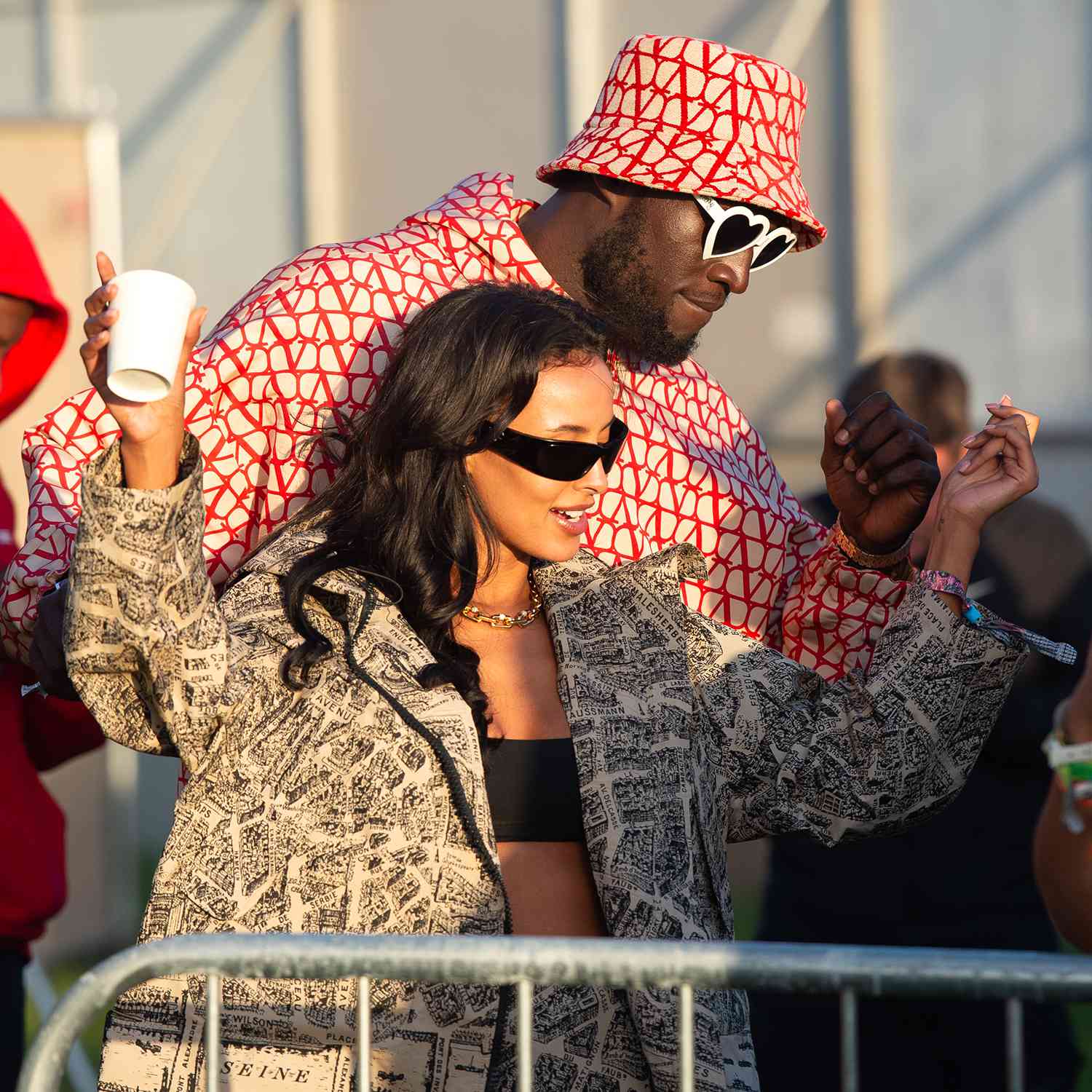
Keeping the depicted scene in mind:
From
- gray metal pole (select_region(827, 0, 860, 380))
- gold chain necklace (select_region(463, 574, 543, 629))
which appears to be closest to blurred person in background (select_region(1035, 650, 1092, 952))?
gold chain necklace (select_region(463, 574, 543, 629))

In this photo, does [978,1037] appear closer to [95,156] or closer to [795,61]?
[95,156]

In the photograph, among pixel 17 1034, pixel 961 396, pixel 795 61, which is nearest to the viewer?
pixel 17 1034

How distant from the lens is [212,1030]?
1887 millimetres

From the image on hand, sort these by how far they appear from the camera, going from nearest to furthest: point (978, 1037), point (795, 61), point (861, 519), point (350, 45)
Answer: point (861, 519), point (978, 1037), point (795, 61), point (350, 45)

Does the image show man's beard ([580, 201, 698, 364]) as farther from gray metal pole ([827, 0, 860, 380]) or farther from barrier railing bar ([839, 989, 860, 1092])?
gray metal pole ([827, 0, 860, 380])

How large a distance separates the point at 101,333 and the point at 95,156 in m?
3.13

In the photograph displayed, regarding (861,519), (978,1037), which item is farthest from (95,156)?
(978,1037)

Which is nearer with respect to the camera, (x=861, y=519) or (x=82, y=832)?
(x=861, y=519)

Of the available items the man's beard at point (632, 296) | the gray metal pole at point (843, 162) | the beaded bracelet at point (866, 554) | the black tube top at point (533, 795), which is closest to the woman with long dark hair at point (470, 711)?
→ the black tube top at point (533, 795)

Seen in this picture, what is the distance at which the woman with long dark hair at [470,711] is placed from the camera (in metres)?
2.18

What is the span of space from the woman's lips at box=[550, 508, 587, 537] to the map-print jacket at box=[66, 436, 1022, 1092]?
0.56 ft

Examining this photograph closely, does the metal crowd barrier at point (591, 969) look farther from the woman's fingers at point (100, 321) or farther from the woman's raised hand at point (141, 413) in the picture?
the woman's fingers at point (100, 321)

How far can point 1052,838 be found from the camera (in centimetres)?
192

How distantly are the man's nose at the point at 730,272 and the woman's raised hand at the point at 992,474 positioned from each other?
1.62 ft
